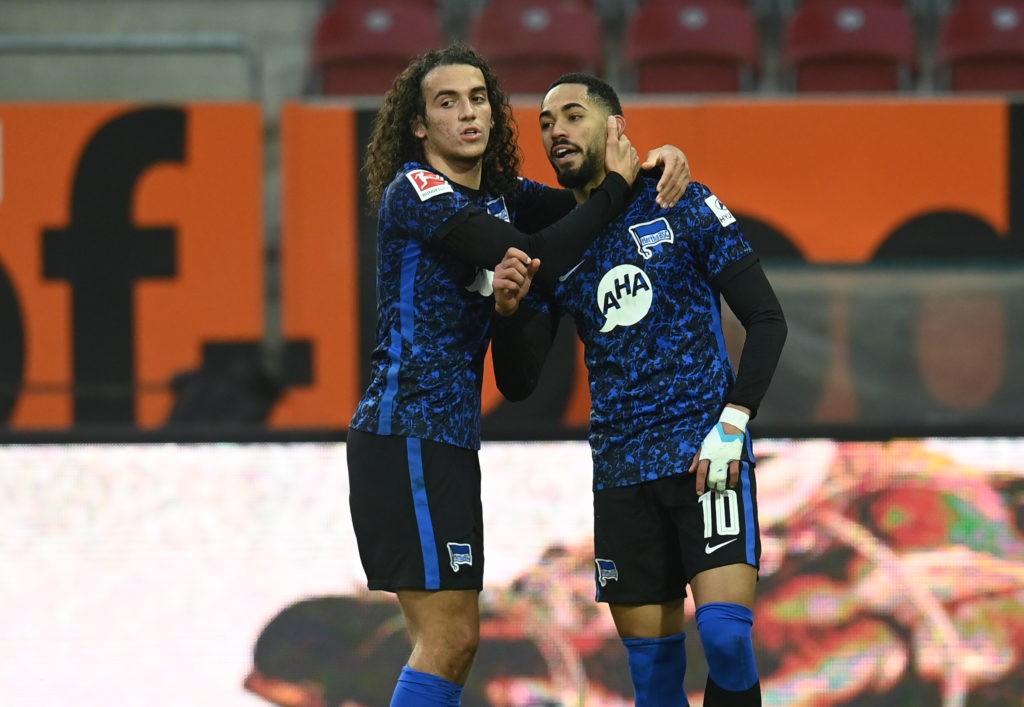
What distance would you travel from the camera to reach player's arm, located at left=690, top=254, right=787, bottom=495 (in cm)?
300

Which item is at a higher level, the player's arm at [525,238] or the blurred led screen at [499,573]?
the player's arm at [525,238]

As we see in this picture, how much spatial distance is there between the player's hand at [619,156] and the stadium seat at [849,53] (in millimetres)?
4503

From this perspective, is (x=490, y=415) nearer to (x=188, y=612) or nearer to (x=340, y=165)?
(x=340, y=165)

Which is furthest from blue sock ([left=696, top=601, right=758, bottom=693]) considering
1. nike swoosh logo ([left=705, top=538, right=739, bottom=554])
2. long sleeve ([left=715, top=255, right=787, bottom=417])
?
long sleeve ([left=715, top=255, right=787, bottom=417])

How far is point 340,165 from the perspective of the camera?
6871mm

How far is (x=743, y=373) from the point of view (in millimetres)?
3037

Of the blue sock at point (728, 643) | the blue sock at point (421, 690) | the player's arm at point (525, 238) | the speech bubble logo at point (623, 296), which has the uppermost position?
the player's arm at point (525, 238)

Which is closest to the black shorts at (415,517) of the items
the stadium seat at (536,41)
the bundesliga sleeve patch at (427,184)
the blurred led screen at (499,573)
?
the bundesliga sleeve patch at (427,184)

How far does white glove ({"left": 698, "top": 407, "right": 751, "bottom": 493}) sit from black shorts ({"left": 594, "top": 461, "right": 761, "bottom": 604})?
5cm

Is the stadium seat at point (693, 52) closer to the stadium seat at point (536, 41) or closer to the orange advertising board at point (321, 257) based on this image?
the stadium seat at point (536, 41)

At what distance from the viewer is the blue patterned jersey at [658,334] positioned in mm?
3096

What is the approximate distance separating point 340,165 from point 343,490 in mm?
3043

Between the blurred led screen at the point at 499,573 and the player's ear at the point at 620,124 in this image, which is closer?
the player's ear at the point at 620,124

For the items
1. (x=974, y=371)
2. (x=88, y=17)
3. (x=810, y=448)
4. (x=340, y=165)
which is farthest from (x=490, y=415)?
(x=88, y=17)
